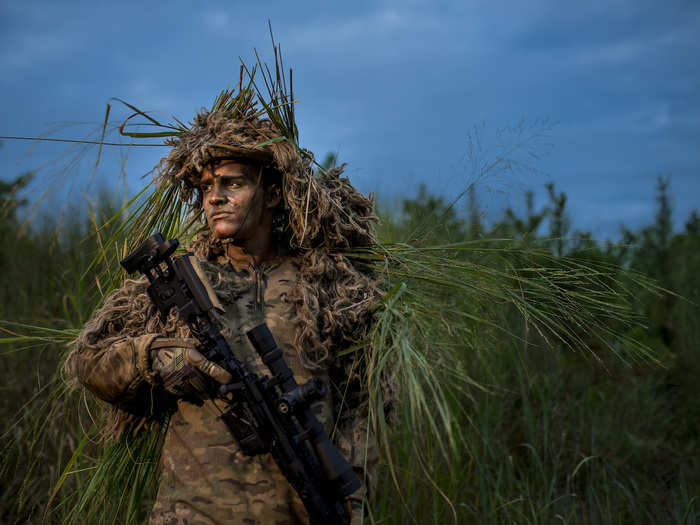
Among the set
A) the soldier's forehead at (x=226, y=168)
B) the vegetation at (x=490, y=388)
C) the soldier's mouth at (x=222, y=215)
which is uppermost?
the soldier's forehead at (x=226, y=168)

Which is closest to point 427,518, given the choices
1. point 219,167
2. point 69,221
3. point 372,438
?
point 372,438

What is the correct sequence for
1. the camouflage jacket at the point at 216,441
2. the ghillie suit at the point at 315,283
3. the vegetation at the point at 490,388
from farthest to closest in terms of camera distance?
the vegetation at the point at 490,388
the ghillie suit at the point at 315,283
the camouflage jacket at the point at 216,441

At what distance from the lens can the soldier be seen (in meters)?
1.90

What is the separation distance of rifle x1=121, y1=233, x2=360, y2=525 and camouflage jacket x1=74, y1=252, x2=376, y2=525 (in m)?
0.13

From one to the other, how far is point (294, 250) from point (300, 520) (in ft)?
3.29

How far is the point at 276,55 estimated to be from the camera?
7.04ft

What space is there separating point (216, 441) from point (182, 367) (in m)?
0.31

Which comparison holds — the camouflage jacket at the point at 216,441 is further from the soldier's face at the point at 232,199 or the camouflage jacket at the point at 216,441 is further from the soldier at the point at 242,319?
the soldier's face at the point at 232,199

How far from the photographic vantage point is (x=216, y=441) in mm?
1958

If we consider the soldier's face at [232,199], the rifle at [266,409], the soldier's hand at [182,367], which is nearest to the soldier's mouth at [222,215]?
the soldier's face at [232,199]

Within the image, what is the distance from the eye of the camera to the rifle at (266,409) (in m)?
1.79

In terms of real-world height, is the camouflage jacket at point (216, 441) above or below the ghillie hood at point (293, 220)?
below

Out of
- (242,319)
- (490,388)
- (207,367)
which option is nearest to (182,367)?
(207,367)

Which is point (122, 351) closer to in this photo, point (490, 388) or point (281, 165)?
point (281, 165)
